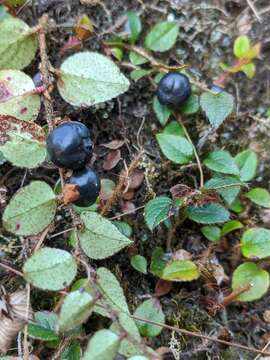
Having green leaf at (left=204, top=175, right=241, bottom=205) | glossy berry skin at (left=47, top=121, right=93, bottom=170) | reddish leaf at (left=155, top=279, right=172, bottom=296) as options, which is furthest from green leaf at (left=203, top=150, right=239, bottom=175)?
glossy berry skin at (left=47, top=121, right=93, bottom=170)

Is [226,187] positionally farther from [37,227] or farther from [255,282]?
[37,227]

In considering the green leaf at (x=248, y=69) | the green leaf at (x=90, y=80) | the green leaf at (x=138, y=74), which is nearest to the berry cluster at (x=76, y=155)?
the green leaf at (x=90, y=80)

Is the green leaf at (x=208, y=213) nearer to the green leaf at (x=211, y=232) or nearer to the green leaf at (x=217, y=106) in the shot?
the green leaf at (x=211, y=232)

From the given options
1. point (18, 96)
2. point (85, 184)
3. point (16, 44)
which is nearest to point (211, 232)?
point (85, 184)

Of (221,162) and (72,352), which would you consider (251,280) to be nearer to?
(221,162)

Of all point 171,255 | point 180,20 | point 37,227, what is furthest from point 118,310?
point 180,20

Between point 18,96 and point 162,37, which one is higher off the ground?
point 18,96
